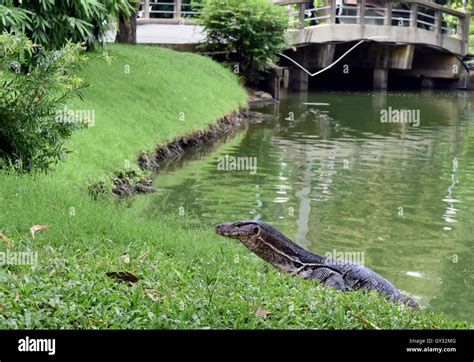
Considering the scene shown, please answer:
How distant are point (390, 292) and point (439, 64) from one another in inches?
1272

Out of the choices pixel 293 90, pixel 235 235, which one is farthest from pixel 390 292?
pixel 293 90

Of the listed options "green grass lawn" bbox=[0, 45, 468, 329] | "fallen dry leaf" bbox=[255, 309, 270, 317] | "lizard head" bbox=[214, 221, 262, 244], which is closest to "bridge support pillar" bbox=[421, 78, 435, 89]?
"green grass lawn" bbox=[0, 45, 468, 329]

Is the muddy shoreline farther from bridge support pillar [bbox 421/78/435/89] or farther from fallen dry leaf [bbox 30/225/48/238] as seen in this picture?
bridge support pillar [bbox 421/78/435/89]

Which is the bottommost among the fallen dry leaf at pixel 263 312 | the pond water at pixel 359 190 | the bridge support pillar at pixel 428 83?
the pond water at pixel 359 190

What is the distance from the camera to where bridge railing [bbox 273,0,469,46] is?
116 ft

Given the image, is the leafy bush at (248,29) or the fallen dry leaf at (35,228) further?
the leafy bush at (248,29)

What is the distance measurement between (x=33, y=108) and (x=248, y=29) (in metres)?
19.5

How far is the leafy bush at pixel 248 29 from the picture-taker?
1199 inches

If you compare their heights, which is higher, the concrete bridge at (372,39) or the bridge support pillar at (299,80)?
the concrete bridge at (372,39)

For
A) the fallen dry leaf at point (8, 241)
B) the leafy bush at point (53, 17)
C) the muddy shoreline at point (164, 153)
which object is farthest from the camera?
the leafy bush at point (53, 17)

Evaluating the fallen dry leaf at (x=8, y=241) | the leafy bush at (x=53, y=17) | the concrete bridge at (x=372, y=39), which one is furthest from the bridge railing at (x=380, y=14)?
the fallen dry leaf at (x=8, y=241)

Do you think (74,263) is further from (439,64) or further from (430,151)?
(439,64)

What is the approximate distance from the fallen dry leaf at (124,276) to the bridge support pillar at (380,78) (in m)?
31.7
